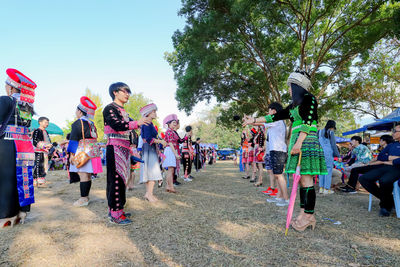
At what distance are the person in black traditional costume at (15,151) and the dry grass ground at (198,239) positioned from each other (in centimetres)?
30

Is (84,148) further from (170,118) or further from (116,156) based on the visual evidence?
(170,118)

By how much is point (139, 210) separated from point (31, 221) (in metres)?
1.60

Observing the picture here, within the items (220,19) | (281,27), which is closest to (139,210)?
(220,19)

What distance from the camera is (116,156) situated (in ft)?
10.8

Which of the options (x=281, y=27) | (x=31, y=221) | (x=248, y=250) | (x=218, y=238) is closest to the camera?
(x=248, y=250)

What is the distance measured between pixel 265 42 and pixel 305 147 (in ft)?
34.3

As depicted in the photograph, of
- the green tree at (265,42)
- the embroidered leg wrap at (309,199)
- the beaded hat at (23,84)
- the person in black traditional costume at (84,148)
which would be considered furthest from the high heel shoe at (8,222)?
the green tree at (265,42)

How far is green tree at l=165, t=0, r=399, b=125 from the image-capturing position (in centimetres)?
989

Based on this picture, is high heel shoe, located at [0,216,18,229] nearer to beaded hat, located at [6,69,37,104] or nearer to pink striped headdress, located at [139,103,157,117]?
beaded hat, located at [6,69,37,104]

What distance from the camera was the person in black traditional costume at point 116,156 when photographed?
320cm

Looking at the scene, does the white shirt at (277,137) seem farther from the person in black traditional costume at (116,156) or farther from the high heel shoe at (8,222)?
the high heel shoe at (8,222)

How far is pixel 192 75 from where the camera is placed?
12156 millimetres

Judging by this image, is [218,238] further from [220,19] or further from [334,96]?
[334,96]

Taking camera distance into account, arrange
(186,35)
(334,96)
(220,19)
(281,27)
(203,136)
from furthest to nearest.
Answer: (203,136), (334,96), (281,27), (186,35), (220,19)
